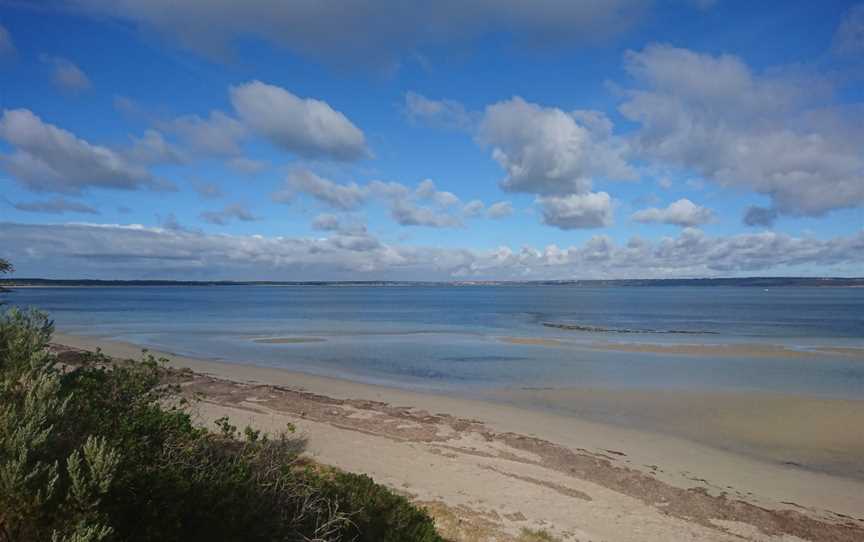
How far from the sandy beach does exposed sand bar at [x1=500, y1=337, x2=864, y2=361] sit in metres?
12.4

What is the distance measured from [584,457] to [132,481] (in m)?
9.98

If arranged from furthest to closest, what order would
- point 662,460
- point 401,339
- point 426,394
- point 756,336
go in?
point 756,336, point 401,339, point 426,394, point 662,460

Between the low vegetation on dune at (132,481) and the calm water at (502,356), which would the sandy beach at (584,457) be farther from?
the calm water at (502,356)

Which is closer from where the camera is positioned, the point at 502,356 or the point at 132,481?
the point at 132,481

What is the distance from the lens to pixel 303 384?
67.8 ft

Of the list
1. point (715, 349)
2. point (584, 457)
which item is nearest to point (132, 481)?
point (584, 457)

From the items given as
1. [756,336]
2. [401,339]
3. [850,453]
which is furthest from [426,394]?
[756,336]

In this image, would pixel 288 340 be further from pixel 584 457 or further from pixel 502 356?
pixel 584 457

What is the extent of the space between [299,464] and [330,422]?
4316mm

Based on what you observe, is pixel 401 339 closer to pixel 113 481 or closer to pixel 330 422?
pixel 330 422

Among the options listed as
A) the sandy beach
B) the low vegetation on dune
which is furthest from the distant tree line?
the sandy beach

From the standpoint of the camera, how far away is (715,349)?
32.9 m

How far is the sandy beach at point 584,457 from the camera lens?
29.0 ft

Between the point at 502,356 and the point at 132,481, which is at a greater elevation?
the point at 132,481
